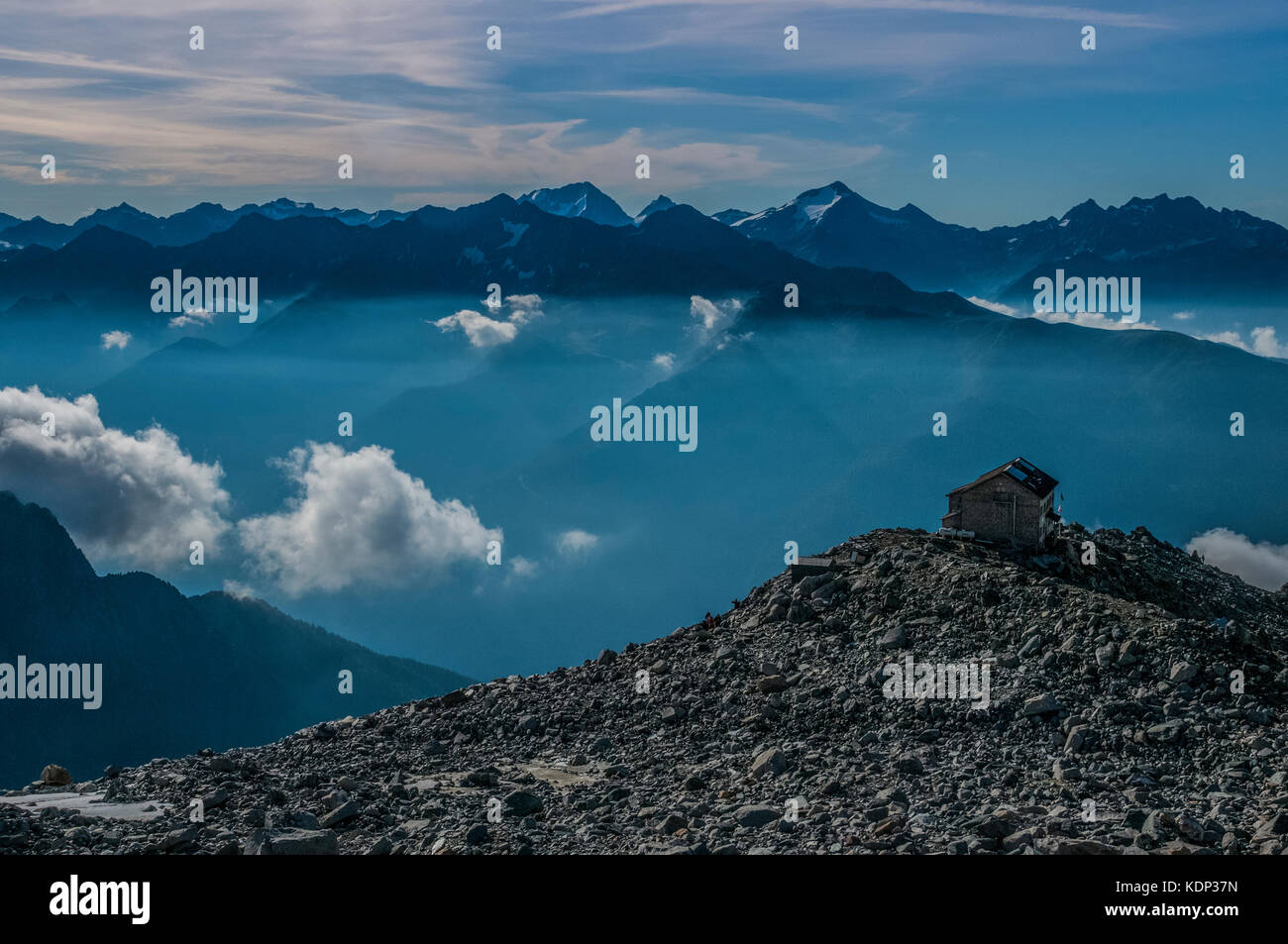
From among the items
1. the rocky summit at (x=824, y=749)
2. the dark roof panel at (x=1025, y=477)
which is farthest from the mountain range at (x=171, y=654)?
the dark roof panel at (x=1025, y=477)

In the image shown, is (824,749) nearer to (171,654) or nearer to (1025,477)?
(1025,477)

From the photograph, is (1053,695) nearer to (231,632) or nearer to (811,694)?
(811,694)

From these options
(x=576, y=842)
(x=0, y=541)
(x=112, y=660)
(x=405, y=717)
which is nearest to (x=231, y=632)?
(x=112, y=660)

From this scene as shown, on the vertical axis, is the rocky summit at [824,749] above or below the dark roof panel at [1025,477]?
below

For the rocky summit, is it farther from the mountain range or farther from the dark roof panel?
the mountain range

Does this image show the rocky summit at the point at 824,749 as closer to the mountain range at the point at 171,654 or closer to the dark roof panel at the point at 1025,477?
the dark roof panel at the point at 1025,477

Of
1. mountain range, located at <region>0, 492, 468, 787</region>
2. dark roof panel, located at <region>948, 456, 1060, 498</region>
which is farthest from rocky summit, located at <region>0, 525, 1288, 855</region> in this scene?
mountain range, located at <region>0, 492, 468, 787</region>
